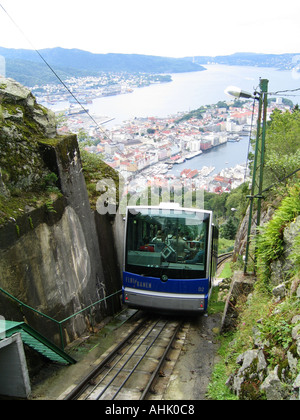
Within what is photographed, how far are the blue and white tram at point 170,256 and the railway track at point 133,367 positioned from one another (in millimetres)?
826

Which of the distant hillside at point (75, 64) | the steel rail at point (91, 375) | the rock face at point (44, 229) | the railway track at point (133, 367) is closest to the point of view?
the steel rail at point (91, 375)

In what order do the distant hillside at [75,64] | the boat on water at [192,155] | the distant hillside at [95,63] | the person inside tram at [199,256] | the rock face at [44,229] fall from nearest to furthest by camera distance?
1. the rock face at [44,229]
2. the person inside tram at [199,256]
3. the distant hillside at [75,64]
4. the distant hillside at [95,63]
5. the boat on water at [192,155]

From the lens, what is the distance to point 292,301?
18.9 ft

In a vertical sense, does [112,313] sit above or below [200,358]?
below

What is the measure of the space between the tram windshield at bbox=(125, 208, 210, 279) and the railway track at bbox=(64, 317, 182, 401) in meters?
1.68

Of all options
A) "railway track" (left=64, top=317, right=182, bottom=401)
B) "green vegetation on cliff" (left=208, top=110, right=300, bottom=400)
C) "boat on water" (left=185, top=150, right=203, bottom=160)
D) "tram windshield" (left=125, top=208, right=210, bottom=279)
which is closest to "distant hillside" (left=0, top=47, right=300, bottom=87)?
"tram windshield" (left=125, top=208, right=210, bottom=279)

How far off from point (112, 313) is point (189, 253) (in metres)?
3.79

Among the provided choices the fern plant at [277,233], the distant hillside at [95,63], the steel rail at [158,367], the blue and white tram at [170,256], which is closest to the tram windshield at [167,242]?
the blue and white tram at [170,256]

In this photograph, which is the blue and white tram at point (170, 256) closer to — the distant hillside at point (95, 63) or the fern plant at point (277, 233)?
the fern plant at point (277, 233)

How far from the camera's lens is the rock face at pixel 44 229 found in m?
7.06

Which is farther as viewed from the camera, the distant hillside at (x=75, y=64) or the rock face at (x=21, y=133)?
the distant hillside at (x=75, y=64)

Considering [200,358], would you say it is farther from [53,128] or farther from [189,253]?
[53,128]

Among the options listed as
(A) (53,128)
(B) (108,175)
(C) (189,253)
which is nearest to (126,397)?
(C) (189,253)

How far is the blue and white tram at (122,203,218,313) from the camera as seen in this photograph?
30.8ft
